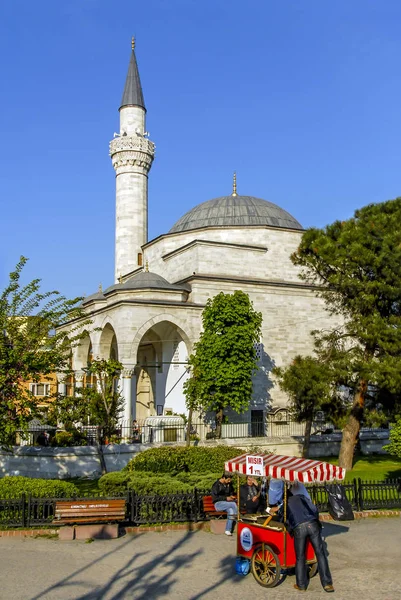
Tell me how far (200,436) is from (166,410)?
400 cm

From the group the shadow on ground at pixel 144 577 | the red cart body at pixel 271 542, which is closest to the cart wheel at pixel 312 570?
the red cart body at pixel 271 542

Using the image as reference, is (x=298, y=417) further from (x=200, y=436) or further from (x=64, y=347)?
(x=64, y=347)

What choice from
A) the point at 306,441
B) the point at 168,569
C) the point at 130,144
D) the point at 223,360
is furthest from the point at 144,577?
the point at 130,144

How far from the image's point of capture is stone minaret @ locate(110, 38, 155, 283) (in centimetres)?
3164

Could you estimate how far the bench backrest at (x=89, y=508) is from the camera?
9867mm

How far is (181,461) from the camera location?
47.2ft

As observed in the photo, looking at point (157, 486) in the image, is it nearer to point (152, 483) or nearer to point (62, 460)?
point (152, 483)

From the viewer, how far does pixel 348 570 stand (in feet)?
26.8

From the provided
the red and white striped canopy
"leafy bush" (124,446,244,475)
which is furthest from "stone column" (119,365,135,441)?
the red and white striped canopy

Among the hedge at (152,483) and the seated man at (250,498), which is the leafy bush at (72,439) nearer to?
the hedge at (152,483)

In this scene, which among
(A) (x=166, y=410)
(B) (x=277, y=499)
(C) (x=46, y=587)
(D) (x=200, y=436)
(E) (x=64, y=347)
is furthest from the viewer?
(A) (x=166, y=410)

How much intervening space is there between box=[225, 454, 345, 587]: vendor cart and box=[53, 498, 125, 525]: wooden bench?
2.40 meters

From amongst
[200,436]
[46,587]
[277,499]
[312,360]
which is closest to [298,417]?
[312,360]

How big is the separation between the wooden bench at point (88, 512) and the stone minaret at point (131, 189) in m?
22.6
